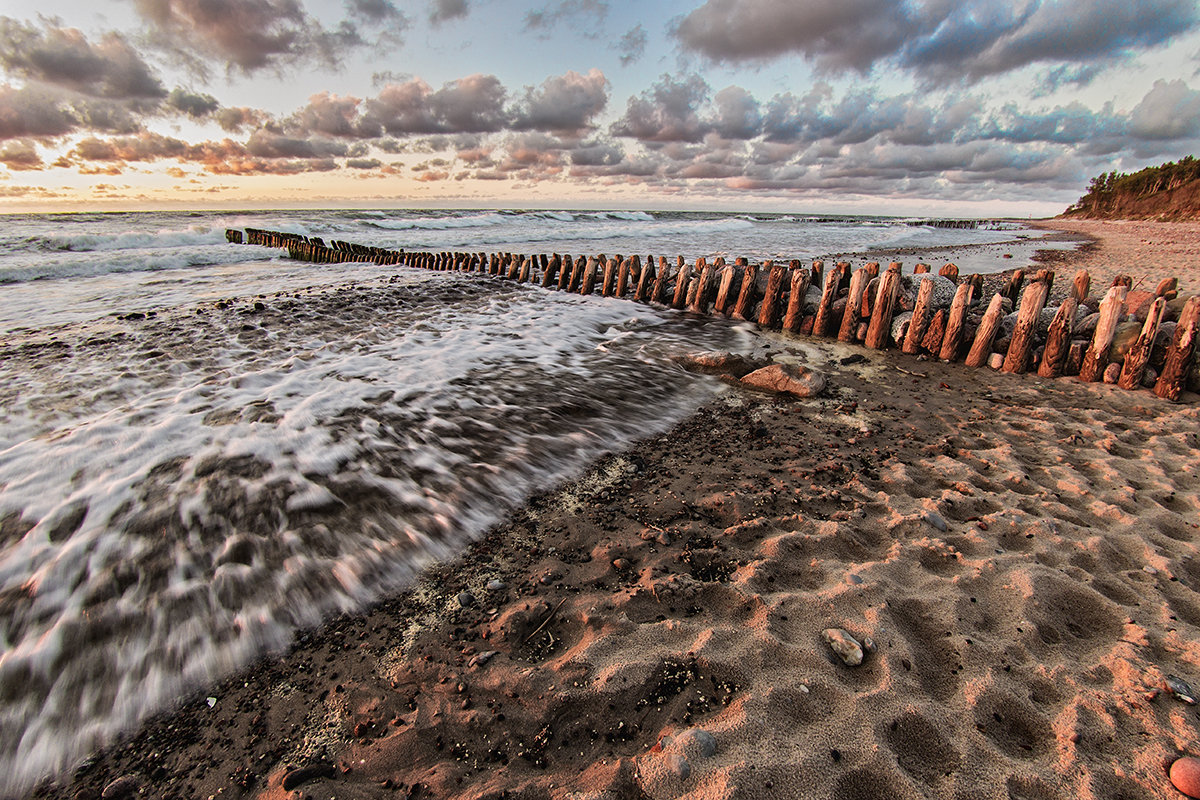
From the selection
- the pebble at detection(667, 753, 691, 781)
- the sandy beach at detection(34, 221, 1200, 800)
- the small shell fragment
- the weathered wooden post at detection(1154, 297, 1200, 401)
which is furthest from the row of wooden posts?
the pebble at detection(667, 753, 691, 781)

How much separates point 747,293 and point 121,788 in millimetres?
8607

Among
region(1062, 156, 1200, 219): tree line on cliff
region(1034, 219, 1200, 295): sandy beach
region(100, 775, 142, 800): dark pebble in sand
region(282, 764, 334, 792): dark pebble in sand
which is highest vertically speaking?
region(1062, 156, 1200, 219): tree line on cliff

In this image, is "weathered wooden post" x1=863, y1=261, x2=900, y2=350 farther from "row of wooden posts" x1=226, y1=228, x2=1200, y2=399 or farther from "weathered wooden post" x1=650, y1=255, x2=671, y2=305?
"weathered wooden post" x1=650, y1=255, x2=671, y2=305

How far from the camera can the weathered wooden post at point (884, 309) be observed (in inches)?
265

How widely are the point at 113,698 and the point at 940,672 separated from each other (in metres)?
3.51

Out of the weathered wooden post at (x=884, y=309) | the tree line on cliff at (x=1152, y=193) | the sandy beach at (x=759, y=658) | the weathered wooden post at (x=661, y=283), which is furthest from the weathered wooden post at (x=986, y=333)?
the tree line on cliff at (x=1152, y=193)

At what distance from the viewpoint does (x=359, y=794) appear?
178 centimetres

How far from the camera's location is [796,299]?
303 inches

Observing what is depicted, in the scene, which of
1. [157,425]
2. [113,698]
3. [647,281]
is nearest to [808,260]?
[647,281]

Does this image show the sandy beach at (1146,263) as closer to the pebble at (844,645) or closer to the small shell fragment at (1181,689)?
the small shell fragment at (1181,689)

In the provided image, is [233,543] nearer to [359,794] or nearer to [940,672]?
[359,794]

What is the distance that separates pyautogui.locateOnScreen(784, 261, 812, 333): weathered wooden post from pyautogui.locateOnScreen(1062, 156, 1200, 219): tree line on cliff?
2282 inches

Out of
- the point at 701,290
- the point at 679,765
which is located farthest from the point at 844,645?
the point at 701,290

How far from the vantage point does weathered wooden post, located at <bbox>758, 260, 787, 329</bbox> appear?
26.5ft
